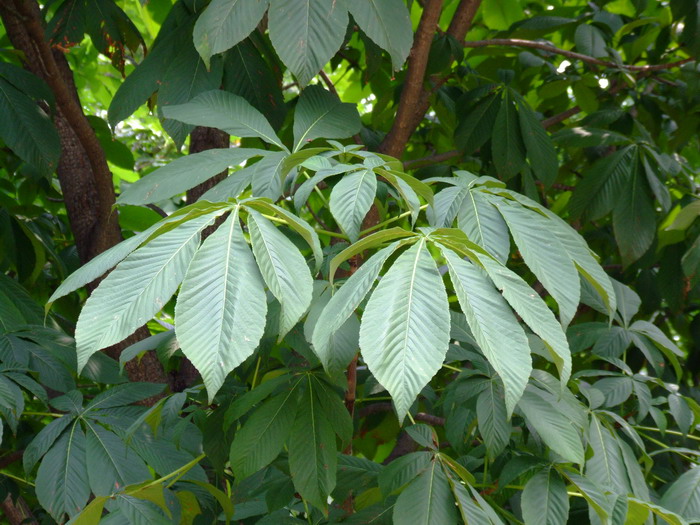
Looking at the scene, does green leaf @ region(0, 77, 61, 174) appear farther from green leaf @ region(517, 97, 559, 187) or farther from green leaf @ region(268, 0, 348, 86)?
green leaf @ region(517, 97, 559, 187)

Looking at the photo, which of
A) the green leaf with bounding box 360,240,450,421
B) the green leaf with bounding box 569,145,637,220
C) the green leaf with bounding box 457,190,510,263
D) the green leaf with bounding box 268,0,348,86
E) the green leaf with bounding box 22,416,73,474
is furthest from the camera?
the green leaf with bounding box 569,145,637,220

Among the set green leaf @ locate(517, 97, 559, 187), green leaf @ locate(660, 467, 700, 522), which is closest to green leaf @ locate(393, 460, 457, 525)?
green leaf @ locate(660, 467, 700, 522)

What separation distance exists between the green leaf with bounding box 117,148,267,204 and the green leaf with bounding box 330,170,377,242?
7.9 inches

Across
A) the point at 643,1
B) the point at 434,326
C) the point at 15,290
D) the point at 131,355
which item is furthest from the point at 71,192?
the point at 643,1

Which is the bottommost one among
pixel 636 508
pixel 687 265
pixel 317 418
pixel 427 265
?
pixel 687 265

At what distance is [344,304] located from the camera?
68 cm

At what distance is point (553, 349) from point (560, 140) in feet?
3.78

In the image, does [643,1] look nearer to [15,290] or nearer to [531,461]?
[531,461]

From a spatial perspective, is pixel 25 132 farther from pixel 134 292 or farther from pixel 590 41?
pixel 590 41

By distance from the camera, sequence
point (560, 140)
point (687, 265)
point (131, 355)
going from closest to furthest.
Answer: point (131, 355)
point (687, 265)
point (560, 140)

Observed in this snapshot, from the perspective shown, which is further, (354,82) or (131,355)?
(354,82)

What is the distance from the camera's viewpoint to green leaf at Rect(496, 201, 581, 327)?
755 millimetres

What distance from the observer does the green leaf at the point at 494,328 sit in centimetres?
62

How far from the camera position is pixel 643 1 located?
6.00 ft
